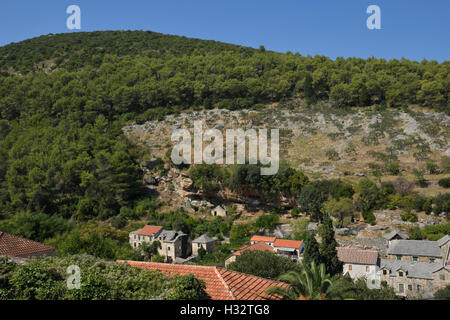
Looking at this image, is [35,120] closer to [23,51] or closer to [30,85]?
[30,85]

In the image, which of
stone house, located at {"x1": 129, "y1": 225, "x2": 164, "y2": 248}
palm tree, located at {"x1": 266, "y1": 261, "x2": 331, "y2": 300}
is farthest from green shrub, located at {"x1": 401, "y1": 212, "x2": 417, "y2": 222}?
palm tree, located at {"x1": 266, "y1": 261, "x2": 331, "y2": 300}

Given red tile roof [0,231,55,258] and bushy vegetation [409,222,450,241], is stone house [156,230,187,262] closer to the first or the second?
red tile roof [0,231,55,258]

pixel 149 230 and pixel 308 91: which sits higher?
pixel 308 91

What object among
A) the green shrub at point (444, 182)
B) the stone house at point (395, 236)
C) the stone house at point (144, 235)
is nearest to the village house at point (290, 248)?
the stone house at point (395, 236)

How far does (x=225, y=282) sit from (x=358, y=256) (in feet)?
47.5

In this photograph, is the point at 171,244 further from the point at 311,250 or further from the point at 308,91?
the point at 308,91

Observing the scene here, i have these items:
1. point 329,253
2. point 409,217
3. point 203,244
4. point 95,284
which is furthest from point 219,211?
point 95,284

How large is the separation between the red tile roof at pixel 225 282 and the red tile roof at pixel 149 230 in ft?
59.3

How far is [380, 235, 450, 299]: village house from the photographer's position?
18000 mm

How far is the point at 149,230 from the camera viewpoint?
2850cm

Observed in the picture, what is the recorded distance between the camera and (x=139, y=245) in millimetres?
27703

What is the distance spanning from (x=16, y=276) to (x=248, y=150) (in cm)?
3082
